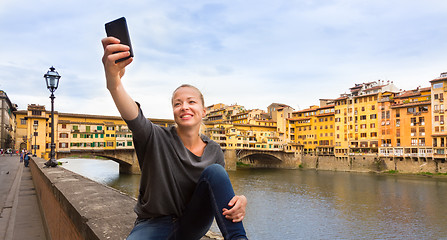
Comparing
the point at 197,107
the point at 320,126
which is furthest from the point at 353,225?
the point at 320,126

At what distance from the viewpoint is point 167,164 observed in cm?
192

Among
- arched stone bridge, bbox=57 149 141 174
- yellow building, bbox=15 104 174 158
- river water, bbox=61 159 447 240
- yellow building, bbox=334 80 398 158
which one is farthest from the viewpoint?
yellow building, bbox=334 80 398 158

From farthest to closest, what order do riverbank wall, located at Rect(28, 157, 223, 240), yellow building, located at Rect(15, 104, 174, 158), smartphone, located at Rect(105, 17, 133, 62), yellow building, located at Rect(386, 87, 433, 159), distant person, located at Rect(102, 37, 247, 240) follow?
yellow building, located at Rect(386, 87, 433, 159) → yellow building, located at Rect(15, 104, 174, 158) → riverbank wall, located at Rect(28, 157, 223, 240) → distant person, located at Rect(102, 37, 247, 240) → smartphone, located at Rect(105, 17, 133, 62)

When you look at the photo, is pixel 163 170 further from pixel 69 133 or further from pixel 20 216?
pixel 69 133

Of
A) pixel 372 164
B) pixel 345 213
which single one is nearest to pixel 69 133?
pixel 345 213

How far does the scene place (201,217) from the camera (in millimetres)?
2078

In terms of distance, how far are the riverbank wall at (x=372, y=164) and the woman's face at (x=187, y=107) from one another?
5062 cm

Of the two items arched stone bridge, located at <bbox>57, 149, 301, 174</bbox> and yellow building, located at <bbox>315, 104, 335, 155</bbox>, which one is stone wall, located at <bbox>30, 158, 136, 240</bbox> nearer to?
arched stone bridge, located at <bbox>57, 149, 301, 174</bbox>

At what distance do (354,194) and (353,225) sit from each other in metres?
10.8

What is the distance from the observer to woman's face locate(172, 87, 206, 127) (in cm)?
216

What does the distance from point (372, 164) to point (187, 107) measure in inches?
2105

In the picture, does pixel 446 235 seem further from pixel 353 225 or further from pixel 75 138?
pixel 75 138

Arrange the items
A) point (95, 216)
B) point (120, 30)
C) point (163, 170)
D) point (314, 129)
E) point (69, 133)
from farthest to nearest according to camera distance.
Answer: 1. point (314, 129)
2. point (69, 133)
3. point (95, 216)
4. point (163, 170)
5. point (120, 30)

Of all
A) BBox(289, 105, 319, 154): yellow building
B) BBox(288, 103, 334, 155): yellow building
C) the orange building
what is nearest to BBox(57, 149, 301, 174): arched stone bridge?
BBox(289, 105, 319, 154): yellow building
